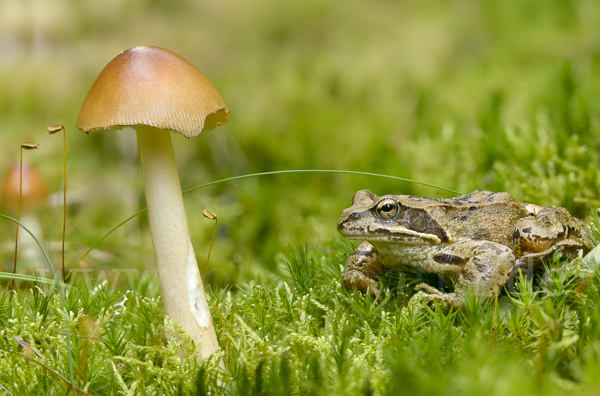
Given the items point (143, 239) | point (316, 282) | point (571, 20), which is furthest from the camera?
point (571, 20)

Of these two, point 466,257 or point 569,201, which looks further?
point 569,201

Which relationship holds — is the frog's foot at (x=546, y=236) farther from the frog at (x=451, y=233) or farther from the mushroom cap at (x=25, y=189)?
the mushroom cap at (x=25, y=189)

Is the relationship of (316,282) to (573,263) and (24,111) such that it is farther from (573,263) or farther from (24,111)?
(24,111)

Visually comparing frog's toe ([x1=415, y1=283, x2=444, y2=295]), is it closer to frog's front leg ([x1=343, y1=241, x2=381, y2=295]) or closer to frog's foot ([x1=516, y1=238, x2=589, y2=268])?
frog's front leg ([x1=343, y1=241, x2=381, y2=295])

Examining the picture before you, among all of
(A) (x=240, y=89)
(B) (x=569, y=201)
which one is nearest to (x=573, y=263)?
(B) (x=569, y=201)

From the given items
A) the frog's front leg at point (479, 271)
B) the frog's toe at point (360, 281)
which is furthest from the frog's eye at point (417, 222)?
the frog's toe at point (360, 281)
